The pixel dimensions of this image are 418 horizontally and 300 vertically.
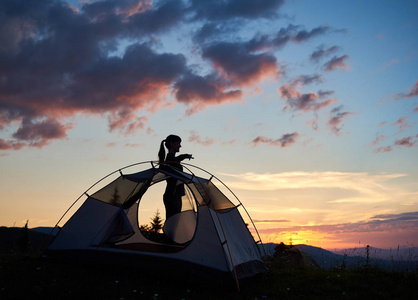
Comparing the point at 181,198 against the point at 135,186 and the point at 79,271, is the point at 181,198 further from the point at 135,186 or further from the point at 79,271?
the point at 79,271

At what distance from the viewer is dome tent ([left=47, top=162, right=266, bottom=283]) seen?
25.4 feet

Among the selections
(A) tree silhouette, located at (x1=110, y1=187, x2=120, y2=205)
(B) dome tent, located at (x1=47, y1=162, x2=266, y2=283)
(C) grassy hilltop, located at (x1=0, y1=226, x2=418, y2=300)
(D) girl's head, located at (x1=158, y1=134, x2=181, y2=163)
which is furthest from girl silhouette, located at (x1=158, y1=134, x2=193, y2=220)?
(C) grassy hilltop, located at (x1=0, y1=226, x2=418, y2=300)

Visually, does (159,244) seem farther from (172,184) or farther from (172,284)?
(172,284)

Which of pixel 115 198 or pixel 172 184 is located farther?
pixel 172 184

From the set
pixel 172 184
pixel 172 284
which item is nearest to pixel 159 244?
pixel 172 184

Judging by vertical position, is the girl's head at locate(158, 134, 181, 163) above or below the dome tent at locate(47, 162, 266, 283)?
above

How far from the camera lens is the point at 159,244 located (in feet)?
34.1

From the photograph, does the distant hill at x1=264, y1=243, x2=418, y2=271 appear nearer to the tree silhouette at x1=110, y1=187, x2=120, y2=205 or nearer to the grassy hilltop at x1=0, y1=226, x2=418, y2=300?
the grassy hilltop at x1=0, y1=226, x2=418, y2=300

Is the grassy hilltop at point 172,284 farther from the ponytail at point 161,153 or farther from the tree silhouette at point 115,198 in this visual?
the ponytail at point 161,153

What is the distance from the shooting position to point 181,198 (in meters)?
10.8

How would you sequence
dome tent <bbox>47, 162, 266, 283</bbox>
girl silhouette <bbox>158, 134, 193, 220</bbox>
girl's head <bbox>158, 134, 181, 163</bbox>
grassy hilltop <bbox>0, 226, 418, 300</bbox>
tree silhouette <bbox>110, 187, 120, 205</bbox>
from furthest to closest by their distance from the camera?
girl's head <bbox>158, 134, 181, 163</bbox> < girl silhouette <bbox>158, 134, 193, 220</bbox> < tree silhouette <bbox>110, 187, 120, 205</bbox> < dome tent <bbox>47, 162, 266, 283</bbox> < grassy hilltop <bbox>0, 226, 418, 300</bbox>

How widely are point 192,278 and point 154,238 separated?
3.43 meters

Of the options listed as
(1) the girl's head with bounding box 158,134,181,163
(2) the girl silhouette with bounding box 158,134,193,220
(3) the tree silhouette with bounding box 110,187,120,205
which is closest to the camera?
(3) the tree silhouette with bounding box 110,187,120,205

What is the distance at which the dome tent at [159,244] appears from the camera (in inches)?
305
